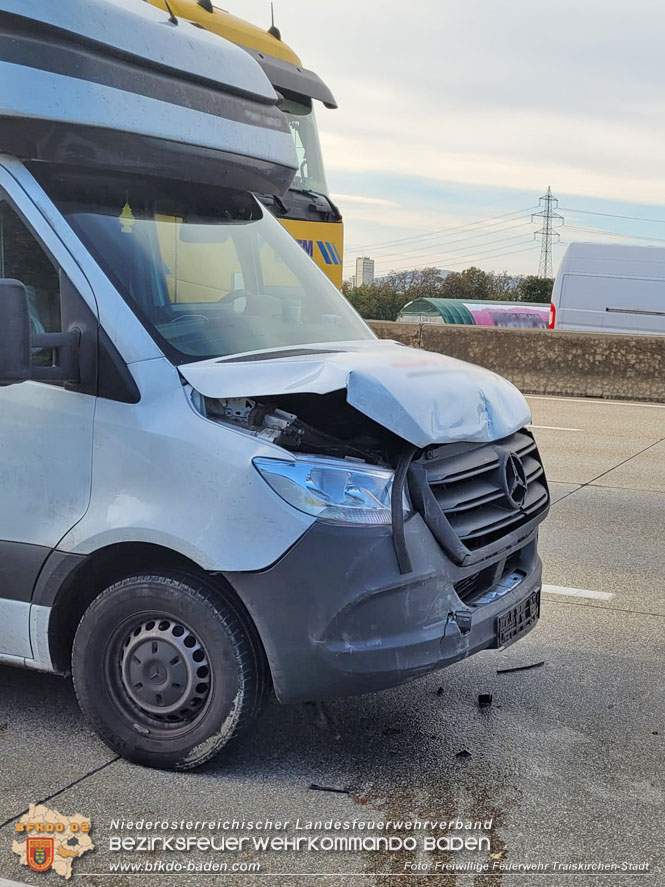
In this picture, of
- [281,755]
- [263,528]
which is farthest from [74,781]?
[263,528]

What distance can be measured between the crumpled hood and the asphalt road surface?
3.83 feet

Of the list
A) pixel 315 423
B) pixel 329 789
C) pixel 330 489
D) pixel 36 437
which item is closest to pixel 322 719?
pixel 329 789

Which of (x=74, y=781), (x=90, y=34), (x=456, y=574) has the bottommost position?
(x=74, y=781)

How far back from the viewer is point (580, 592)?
19.5 ft

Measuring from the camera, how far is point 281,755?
12.6 ft

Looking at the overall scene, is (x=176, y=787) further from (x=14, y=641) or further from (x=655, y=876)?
(x=655, y=876)

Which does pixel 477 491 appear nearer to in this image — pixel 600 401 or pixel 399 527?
pixel 399 527

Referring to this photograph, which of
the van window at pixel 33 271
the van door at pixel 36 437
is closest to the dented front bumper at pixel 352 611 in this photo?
the van door at pixel 36 437

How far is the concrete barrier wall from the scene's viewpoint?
15766 mm

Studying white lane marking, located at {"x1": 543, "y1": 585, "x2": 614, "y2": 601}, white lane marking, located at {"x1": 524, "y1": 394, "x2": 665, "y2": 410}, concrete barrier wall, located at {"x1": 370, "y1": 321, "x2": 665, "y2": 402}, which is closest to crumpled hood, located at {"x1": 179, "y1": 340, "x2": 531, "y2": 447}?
white lane marking, located at {"x1": 543, "y1": 585, "x2": 614, "y2": 601}

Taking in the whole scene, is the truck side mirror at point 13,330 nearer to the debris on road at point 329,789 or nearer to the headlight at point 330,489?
the headlight at point 330,489

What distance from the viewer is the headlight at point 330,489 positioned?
11.1 ft

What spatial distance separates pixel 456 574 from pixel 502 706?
1003 millimetres

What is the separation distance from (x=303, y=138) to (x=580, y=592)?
8138mm
